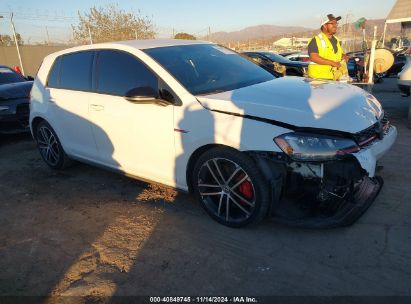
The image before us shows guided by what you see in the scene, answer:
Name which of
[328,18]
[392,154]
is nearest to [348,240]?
[392,154]

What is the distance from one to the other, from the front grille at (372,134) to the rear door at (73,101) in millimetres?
2950

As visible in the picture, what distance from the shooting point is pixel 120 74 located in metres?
4.06

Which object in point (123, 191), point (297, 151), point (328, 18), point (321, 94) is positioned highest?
point (328, 18)

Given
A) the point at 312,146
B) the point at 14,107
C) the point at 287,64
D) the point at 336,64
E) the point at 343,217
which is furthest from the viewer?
the point at 287,64

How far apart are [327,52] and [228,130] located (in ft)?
11.2

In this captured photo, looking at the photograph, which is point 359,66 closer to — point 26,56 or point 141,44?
point 141,44

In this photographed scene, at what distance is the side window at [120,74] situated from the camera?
3.80 meters

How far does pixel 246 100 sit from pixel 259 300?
1632mm

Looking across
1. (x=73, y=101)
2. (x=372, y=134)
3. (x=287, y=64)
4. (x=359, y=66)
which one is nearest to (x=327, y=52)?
(x=372, y=134)

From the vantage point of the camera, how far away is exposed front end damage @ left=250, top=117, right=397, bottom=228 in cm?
304

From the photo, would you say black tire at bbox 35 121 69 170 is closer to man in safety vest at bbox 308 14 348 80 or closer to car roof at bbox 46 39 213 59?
car roof at bbox 46 39 213 59

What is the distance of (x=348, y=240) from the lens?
3186 millimetres

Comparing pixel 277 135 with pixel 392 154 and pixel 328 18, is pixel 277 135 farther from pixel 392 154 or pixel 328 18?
pixel 328 18

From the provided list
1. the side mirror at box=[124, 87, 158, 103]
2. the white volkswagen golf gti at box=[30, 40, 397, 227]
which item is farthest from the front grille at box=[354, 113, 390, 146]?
the side mirror at box=[124, 87, 158, 103]
